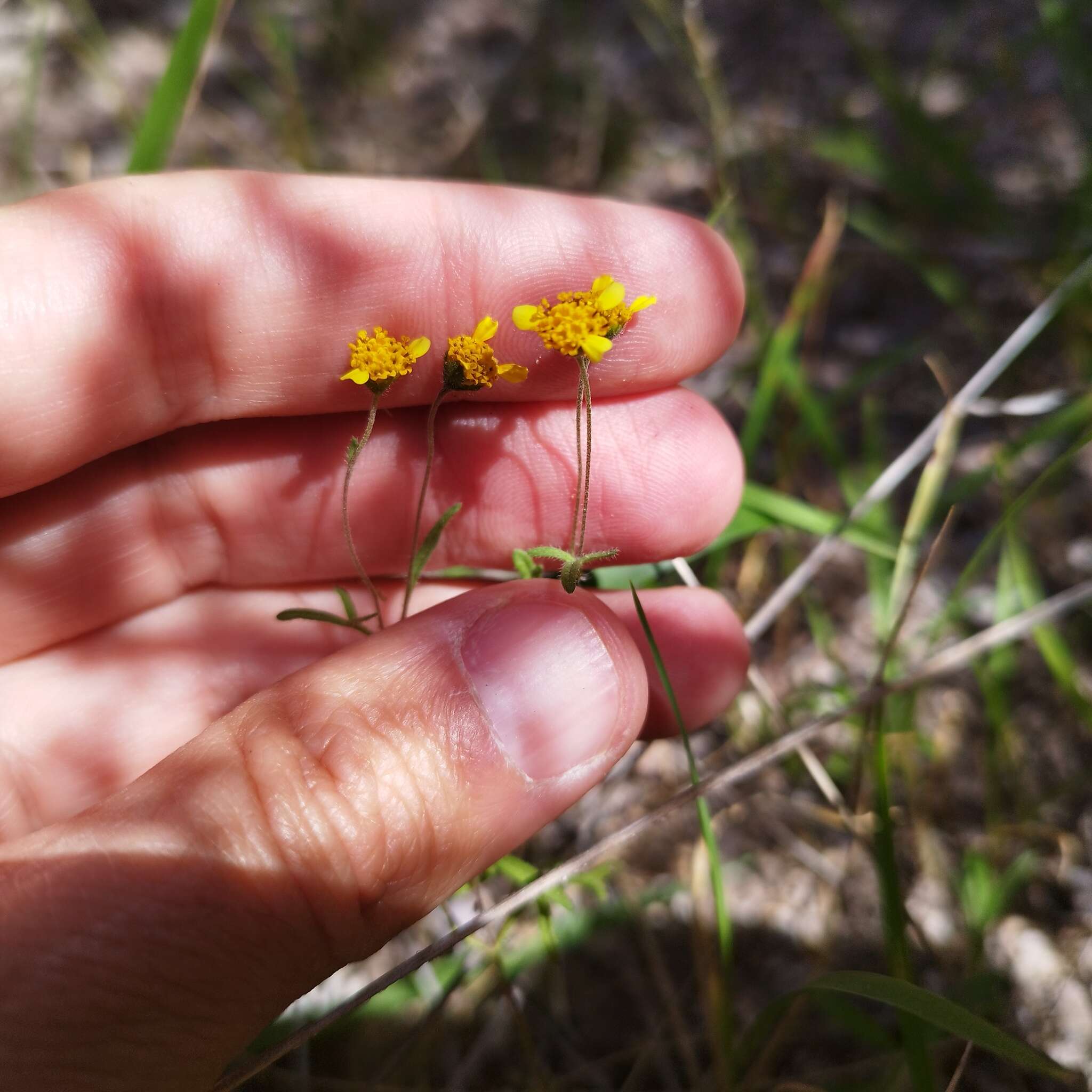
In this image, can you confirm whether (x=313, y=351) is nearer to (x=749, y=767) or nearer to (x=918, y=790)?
(x=749, y=767)

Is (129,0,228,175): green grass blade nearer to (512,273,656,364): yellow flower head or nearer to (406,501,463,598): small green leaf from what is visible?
(512,273,656,364): yellow flower head

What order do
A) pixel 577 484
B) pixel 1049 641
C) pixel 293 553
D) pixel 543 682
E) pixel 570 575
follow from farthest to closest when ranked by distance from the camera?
pixel 293 553 < pixel 1049 641 < pixel 577 484 < pixel 570 575 < pixel 543 682

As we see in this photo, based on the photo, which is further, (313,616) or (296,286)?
(296,286)

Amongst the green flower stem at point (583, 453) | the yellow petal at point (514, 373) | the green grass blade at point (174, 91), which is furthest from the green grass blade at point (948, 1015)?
the green grass blade at point (174, 91)

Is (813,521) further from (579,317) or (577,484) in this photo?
(579,317)

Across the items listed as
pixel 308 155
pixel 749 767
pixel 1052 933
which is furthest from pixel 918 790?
pixel 308 155

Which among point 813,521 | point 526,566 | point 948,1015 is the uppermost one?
point 526,566

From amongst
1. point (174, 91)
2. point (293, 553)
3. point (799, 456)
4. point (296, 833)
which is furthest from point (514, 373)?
point (799, 456)
